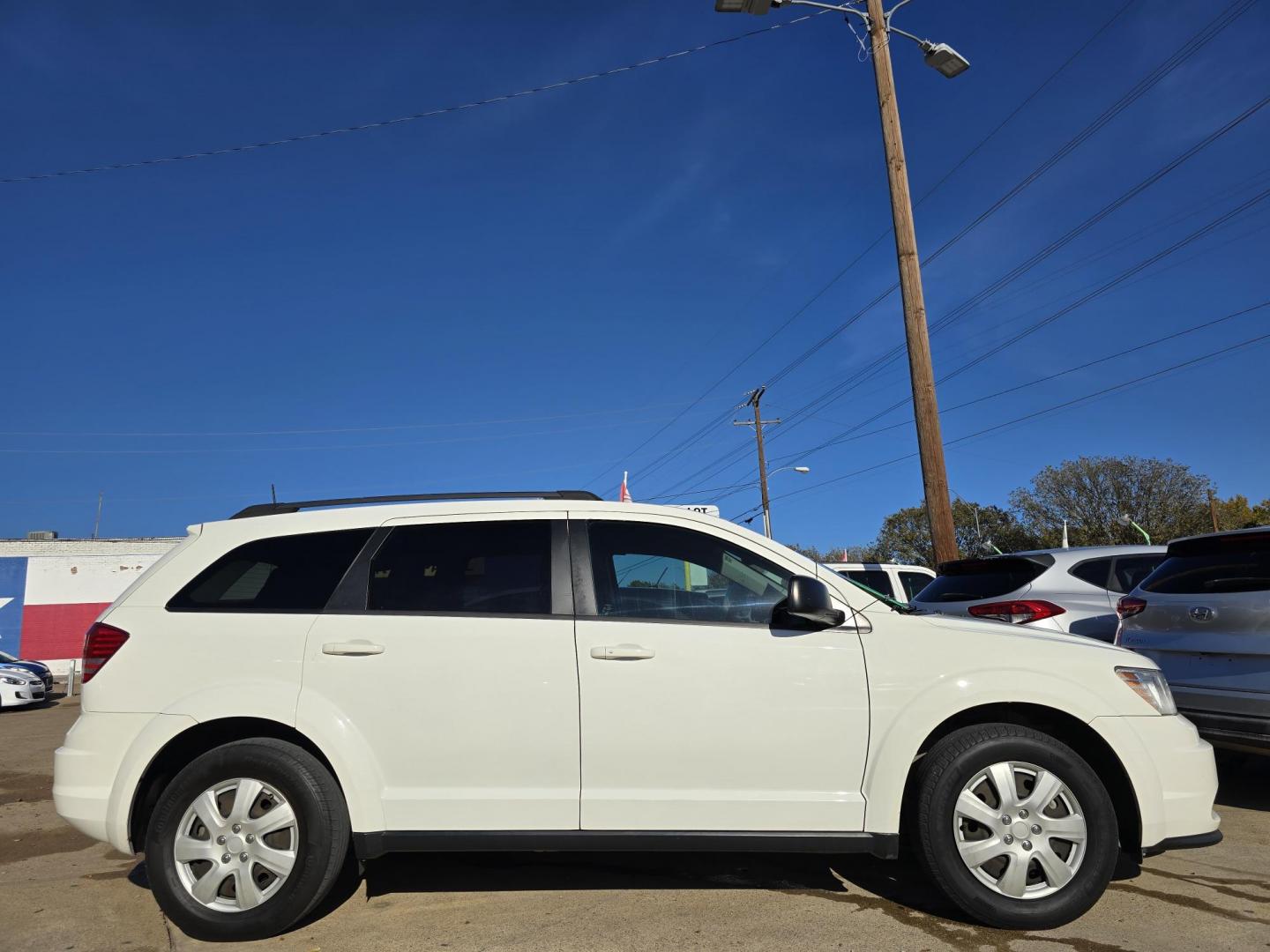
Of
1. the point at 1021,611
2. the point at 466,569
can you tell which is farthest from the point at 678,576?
the point at 1021,611

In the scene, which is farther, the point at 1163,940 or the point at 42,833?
the point at 42,833

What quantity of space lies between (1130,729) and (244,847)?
3776mm

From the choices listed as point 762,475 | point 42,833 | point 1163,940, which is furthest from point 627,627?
point 762,475

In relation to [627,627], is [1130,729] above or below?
below

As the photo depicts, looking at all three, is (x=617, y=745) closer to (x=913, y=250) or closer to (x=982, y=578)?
(x=982, y=578)

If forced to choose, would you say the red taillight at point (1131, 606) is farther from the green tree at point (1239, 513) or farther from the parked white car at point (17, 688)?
the green tree at point (1239, 513)

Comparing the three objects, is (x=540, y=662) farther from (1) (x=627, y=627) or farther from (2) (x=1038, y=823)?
(2) (x=1038, y=823)

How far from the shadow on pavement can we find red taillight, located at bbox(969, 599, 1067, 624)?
1510 millimetres

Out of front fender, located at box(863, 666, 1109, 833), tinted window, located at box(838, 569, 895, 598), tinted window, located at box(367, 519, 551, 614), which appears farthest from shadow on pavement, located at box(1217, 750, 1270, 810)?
tinted window, located at box(838, 569, 895, 598)

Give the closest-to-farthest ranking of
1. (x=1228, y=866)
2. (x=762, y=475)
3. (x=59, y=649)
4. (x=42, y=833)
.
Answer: (x=1228, y=866) → (x=42, y=833) → (x=59, y=649) → (x=762, y=475)

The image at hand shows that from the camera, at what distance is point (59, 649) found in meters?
25.9

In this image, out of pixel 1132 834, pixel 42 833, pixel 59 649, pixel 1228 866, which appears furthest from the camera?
pixel 59 649

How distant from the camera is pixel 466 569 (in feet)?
12.4

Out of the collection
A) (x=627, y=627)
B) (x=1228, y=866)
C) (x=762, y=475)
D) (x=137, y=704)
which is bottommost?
(x=1228, y=866)
